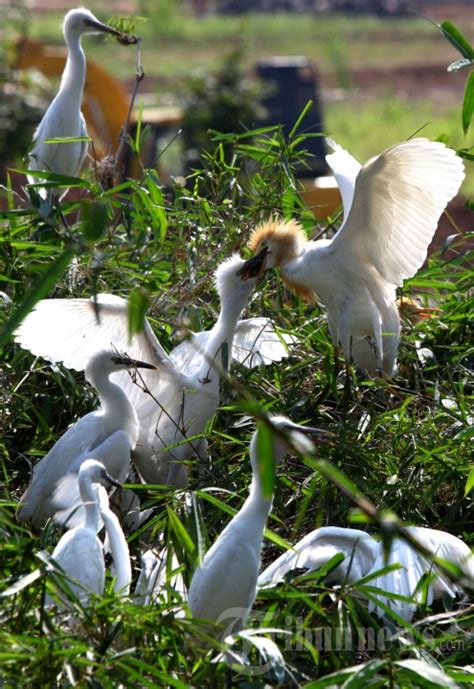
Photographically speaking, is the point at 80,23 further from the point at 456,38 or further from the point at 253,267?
the point at 456,38

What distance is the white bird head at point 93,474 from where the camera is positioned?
110 inches

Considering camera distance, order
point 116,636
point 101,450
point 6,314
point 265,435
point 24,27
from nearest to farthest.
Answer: point 265,435 → point 116,636 → point 101,450 → point 6,314 → point 24,27

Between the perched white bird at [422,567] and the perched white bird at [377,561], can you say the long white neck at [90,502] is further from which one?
the perched white bird at [422,567]

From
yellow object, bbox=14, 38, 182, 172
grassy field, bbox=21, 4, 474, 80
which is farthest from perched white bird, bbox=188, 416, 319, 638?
grassy field, bbox=21, 4, 474, 80

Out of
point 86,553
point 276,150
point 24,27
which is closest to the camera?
point 86,553

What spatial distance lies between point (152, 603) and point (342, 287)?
1.61 meters

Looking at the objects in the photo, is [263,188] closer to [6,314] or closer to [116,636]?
[6,314]

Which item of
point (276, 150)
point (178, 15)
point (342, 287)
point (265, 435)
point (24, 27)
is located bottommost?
point (178, 15)

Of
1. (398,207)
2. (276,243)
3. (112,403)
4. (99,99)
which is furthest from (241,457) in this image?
(99,99)

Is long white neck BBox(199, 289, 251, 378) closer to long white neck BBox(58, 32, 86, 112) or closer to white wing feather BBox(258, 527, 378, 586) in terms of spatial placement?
white wing feather BBox(258, 527, 378, 586)

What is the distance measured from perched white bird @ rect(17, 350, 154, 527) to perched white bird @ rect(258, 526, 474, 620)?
1.84ft

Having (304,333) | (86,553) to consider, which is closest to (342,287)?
(304,333)

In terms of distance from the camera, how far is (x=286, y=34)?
85.5 ft

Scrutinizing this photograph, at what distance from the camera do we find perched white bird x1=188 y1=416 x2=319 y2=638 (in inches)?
96.5
